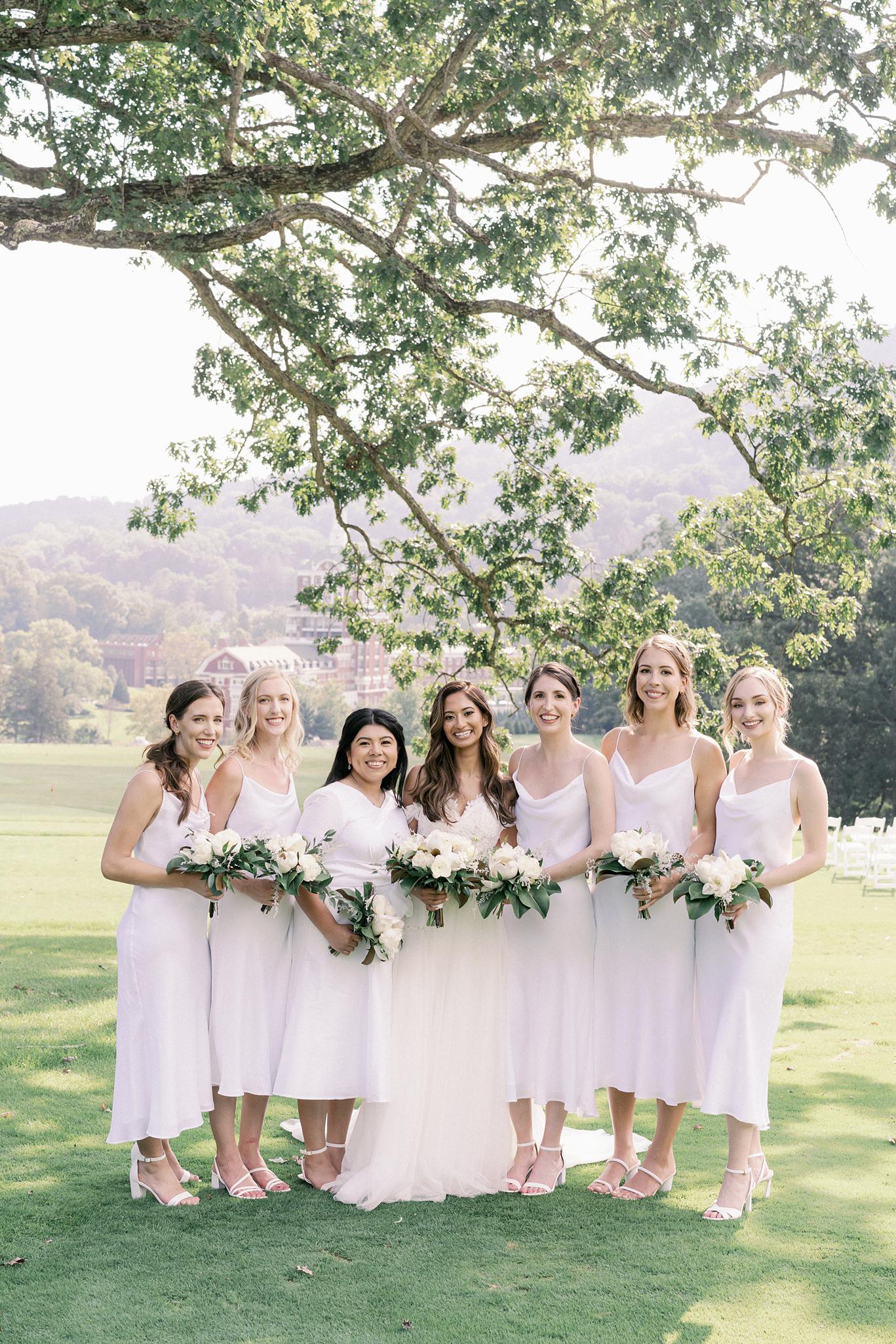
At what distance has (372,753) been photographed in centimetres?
555

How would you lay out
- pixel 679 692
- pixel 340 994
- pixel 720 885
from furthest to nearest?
pixel 679 692 → pixel 340 994 → pixel 720 885

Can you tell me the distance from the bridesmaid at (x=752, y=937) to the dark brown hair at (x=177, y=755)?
2445 mm

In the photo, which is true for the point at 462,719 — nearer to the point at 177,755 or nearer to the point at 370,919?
the point at 370,919

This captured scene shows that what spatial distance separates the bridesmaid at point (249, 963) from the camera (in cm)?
538

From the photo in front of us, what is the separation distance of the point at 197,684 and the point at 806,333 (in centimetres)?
811

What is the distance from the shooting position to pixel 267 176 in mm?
9875

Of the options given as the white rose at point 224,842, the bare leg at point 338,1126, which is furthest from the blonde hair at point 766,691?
the bare leg at point 338,1126

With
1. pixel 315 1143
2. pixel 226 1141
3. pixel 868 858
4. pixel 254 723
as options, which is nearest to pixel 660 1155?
pixel 315 1143

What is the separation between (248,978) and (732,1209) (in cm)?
238

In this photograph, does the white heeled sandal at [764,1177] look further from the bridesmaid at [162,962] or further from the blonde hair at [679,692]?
the bridesmaid at [162,962]

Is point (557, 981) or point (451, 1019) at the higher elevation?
point (557, 981)

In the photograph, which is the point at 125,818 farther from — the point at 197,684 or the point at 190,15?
the point at 190,15

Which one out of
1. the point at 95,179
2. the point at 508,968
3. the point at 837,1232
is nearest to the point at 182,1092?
the point at 508,968

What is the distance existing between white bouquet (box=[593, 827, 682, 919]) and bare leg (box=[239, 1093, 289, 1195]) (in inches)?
76.4
